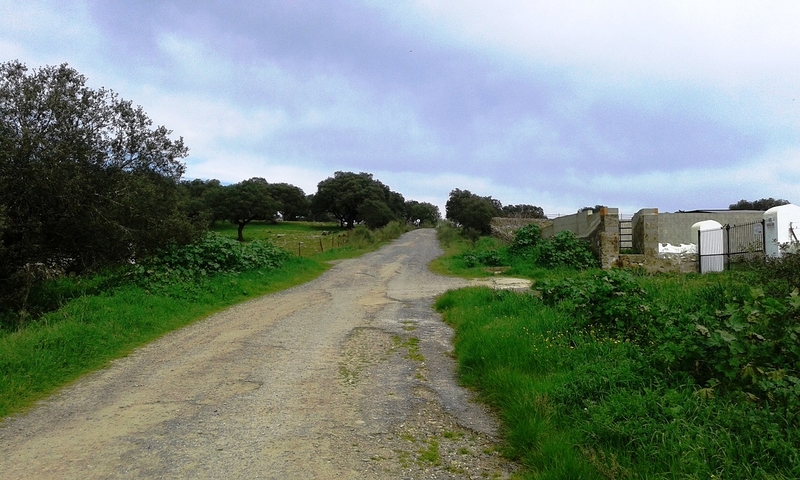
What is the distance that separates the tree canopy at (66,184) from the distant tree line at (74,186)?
0.02 meters

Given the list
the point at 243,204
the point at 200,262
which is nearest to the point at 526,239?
the point at 200,262

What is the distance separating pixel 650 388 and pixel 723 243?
15396 millimetres

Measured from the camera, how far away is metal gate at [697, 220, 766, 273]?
52.6 ft

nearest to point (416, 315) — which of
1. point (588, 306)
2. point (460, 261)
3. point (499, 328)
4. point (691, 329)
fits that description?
point (499, 328)

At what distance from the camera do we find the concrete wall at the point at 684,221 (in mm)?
23109

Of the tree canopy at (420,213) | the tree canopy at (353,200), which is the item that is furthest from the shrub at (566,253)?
the tree canopy at (420,213)

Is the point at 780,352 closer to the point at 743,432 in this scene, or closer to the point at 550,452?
the point at 743,432

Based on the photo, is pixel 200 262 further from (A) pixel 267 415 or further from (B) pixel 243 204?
(B) pixel 243 204

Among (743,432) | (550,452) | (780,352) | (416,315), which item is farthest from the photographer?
(416,315)

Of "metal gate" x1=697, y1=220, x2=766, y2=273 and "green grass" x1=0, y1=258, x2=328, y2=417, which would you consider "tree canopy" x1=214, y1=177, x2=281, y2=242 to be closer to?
"green grass" x1=0, y1=258, x2=328, y2=417

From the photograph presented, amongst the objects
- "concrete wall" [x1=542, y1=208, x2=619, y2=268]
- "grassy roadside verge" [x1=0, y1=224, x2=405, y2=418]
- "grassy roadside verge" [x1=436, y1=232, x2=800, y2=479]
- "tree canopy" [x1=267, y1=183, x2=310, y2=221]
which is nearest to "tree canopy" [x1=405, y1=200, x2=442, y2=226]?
"tree canopy" [x1=267, y1=183, x2=310, y2=221]

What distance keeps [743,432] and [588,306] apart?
134 inches

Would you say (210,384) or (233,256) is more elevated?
(233,256)

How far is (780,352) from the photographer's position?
3.73 meters
